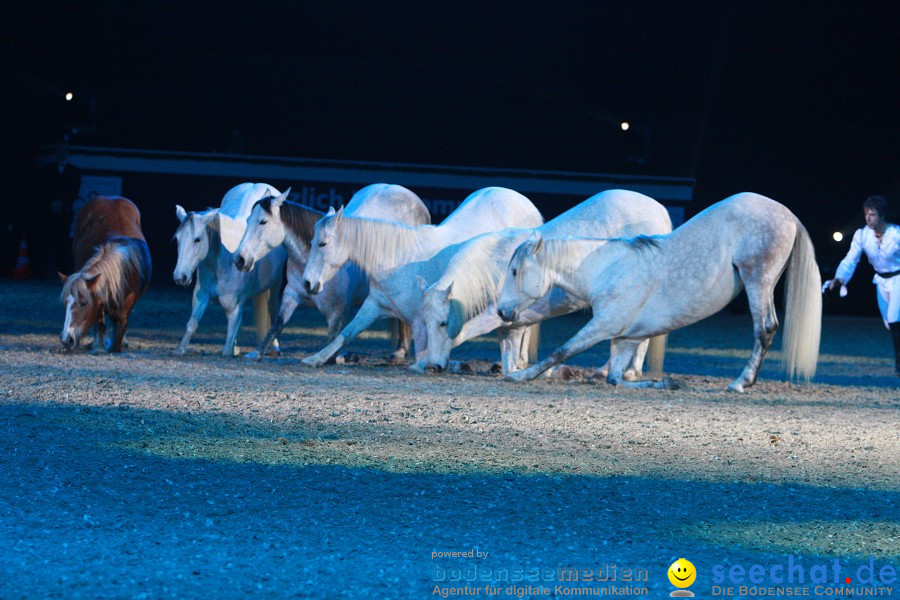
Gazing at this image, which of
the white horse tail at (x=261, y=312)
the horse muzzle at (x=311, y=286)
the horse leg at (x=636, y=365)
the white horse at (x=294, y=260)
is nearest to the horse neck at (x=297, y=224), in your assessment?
the white horse at (x=294, y=260)

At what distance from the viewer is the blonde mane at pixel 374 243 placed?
9602 mm

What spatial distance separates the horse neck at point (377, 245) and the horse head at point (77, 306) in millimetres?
2341

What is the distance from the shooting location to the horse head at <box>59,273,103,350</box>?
960 centimetres

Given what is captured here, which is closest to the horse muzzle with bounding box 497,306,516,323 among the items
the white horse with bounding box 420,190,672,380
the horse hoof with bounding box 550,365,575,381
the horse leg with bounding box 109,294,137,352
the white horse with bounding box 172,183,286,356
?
the white horse with bounding box 420,190,672,380

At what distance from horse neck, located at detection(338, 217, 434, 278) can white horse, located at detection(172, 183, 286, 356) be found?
1260 mm

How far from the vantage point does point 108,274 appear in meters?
9.88

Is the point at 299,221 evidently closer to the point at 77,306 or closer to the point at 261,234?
the point at 261,234

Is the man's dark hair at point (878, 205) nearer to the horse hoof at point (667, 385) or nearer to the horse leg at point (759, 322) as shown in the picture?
the horse leg at point (759, 322)

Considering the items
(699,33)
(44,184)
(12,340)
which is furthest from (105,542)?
(699,33)

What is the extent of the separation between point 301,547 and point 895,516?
2.60 m

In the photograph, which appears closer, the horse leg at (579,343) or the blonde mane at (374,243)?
the horse leg at (579,343)

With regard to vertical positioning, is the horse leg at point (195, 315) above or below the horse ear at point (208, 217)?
below

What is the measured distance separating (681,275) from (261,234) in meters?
3.81

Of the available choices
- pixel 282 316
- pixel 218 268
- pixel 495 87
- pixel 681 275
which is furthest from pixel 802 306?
pixel 495 87
